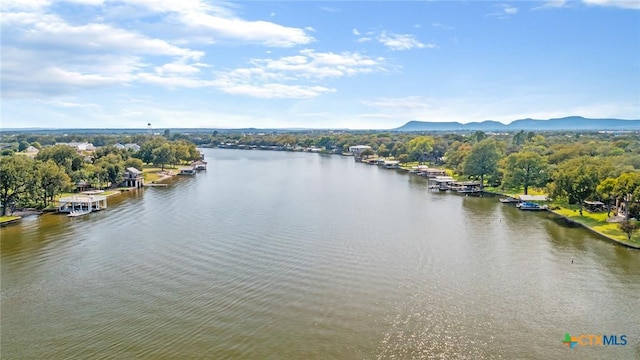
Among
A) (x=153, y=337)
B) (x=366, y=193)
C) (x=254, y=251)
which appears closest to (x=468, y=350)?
(x=153, y=337)

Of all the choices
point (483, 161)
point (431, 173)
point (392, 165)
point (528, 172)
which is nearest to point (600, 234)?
point (528, 172)

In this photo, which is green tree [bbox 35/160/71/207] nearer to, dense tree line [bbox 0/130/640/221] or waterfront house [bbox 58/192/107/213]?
waterfront house [bbox 58/192/107/213]

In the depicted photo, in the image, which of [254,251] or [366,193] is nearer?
[254,251]

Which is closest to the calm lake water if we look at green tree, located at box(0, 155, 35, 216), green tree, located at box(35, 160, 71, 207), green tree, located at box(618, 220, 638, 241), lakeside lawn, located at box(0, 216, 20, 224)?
lakeside lawn, located at box(0, 216, 20, 224)

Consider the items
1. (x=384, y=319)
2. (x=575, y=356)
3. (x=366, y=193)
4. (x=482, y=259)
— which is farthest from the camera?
(x=366, y=193)

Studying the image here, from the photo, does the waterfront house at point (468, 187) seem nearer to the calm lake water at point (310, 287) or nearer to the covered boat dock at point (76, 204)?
the calm lake water at point (310, 287)

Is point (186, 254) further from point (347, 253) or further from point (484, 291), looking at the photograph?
point (484, 291)
